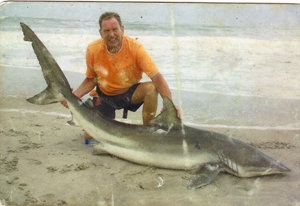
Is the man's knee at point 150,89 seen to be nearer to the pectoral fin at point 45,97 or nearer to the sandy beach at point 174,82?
the sandy beach at point 174,82

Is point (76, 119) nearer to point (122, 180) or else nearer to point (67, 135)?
point (67, 135)

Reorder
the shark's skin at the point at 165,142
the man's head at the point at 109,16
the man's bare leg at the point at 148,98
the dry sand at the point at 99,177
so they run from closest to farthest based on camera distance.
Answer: the dry sand at the point at 99,177 → the shark's skin at the point at 165,142 → the man's head at the point at 109,16 → the man's bare leg at the point at 148,98

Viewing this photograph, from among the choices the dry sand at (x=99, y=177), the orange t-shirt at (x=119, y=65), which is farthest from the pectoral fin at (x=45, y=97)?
the orange t-shirt at (x=119, y=65)

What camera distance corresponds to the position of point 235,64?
9.35 feet

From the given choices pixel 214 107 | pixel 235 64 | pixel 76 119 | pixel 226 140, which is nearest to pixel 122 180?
pixel 76 119

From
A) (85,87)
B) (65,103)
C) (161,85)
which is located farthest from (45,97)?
(161,85)

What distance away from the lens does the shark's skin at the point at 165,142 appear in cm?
261

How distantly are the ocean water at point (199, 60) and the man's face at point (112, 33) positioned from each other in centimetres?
6

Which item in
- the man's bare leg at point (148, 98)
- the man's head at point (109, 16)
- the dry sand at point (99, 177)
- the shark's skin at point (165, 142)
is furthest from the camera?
the man's bare leg at point (148, 98)

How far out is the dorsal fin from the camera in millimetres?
2639

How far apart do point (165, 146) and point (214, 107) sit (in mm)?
621

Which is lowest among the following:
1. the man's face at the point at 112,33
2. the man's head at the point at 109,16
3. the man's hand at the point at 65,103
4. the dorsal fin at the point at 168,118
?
the dorsal fin at the point at 168,118

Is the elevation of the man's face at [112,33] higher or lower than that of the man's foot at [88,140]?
higher

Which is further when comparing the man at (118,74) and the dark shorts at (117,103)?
the dark shorts at (117,103)
